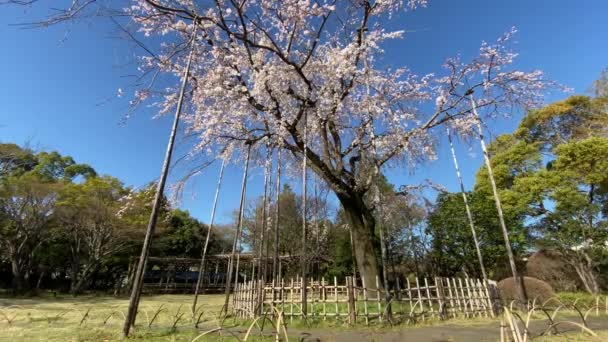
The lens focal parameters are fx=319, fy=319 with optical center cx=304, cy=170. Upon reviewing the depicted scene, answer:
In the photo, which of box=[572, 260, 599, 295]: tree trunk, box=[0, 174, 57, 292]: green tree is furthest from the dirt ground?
box=[0, 174, 57, 292]: green tree

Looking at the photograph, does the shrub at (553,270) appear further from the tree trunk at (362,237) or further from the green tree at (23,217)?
the green tree at (23,217)

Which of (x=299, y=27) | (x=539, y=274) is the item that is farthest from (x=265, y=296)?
(x=539, y=274)

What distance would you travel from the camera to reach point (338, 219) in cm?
2477

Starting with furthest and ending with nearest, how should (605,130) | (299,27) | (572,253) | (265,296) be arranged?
1. (605,130)
2. (572,253)
3. (265,296)
4. (299,27)

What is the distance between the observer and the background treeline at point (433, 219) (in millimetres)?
13992

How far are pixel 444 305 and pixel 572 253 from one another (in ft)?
33.0

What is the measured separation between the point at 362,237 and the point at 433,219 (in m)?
9.21

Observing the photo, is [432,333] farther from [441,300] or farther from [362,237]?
[362,237]

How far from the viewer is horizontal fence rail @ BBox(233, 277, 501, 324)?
7.16 meters

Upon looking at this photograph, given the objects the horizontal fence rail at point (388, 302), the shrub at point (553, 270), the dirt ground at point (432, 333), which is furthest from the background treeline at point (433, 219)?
the dirt ground at point (432, 333)

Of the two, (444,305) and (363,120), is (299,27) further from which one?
(444,305)

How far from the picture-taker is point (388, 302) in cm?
693

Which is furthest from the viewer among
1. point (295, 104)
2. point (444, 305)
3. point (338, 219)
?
point (338, 219)

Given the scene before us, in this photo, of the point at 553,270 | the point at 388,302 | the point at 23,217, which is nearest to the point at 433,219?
the point at 553,270
